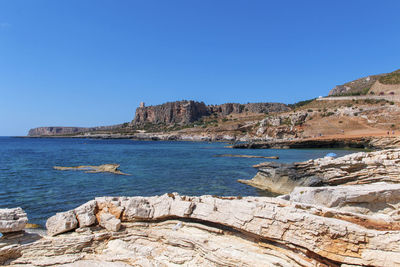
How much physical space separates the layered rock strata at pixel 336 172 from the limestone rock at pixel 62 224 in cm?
1069

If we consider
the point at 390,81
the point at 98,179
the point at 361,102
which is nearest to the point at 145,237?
the point at 98,179

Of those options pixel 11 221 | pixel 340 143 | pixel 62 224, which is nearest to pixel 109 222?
pixel 62 224

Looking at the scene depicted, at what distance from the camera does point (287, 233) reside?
474 centimetres

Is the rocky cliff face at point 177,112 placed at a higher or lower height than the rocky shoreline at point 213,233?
higher

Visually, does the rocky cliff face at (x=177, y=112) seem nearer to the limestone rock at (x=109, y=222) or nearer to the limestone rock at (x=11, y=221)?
the limestone rock at (x=109, y=222)

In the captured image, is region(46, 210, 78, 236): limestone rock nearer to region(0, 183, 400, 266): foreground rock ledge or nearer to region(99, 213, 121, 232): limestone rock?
region(0, 183, 400, 266): foreground rock ledge

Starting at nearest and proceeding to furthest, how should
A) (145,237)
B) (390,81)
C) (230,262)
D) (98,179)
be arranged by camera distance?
(230,262), (145,237), (98,179), (390,81)

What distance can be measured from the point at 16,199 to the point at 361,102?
76.3m

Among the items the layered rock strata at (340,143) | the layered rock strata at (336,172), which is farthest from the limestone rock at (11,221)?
the layered rock strata at (340,143)

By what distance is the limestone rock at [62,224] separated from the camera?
601cm

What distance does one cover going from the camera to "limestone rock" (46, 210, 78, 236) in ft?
19.7

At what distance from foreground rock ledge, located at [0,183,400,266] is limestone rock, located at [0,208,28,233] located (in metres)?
Result: 0.26

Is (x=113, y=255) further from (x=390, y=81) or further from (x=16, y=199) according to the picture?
(x=390, y=81)

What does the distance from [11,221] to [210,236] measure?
434 cm
